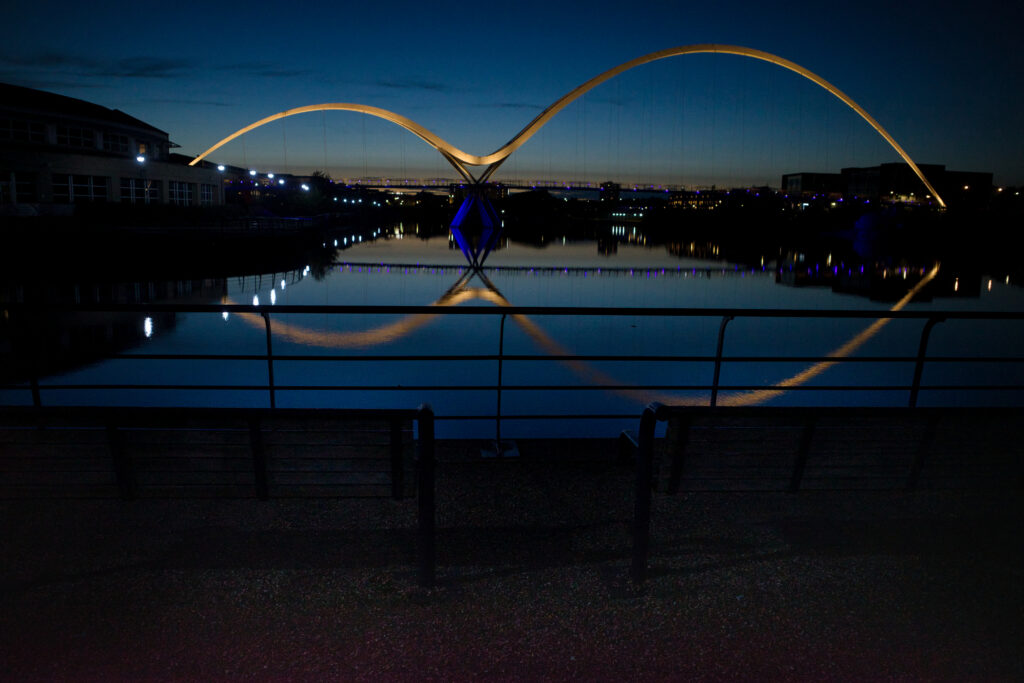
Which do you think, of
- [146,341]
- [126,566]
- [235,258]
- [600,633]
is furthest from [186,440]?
[235,258]

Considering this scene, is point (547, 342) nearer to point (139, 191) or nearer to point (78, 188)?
point (78, 188)

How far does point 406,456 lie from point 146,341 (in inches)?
774

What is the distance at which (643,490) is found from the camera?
10.2 feet

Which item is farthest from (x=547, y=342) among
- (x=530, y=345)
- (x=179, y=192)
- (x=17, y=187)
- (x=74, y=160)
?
(x=179, y=192)

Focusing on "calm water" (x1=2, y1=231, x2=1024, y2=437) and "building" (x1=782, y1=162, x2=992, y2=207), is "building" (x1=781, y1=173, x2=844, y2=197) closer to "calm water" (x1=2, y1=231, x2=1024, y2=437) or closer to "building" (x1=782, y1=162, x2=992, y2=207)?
"building" (x1=782, y1=162, x2=992, y2=207)

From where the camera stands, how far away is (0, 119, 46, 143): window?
52.6 metres

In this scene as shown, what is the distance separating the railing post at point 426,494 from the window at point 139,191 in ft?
206

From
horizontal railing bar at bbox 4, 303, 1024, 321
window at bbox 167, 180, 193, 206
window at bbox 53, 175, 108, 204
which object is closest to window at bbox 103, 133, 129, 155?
window at bbox 167, 180, 193, 206

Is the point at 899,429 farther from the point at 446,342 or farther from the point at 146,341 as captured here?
the point at 146,341

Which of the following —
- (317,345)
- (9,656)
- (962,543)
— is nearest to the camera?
(9,656)

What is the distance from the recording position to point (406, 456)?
319cm

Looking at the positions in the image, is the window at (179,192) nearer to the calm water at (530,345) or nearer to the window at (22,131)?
the window at (22,131)

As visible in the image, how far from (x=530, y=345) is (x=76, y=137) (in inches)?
2241

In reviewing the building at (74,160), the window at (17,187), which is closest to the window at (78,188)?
the building at (74,160)
